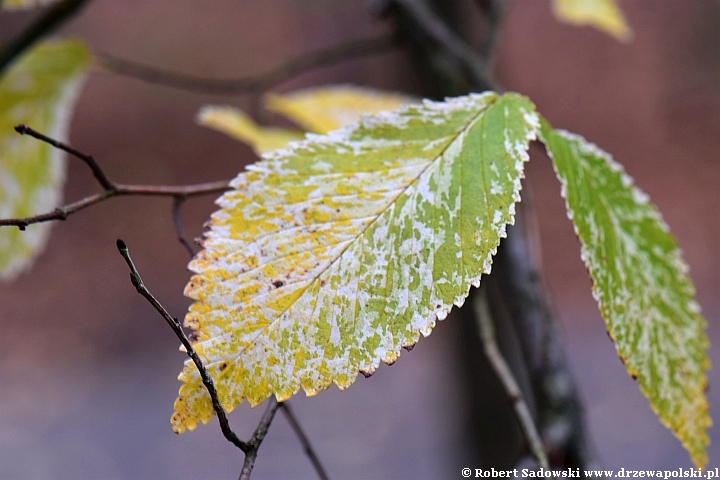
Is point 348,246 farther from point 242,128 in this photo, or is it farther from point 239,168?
point 239,168

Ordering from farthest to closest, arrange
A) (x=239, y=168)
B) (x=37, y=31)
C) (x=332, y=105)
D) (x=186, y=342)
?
(x=239, y=168) < (x=332, y=105) < (x=37, y=31) < (x=186, y=342)

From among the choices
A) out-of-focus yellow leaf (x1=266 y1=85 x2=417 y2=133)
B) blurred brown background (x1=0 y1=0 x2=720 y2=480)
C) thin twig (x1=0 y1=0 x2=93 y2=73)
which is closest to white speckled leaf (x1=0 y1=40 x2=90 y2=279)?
thin twig (x1=0 y1=0 x2=93 y2=73)

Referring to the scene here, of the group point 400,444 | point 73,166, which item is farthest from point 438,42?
point 73,166

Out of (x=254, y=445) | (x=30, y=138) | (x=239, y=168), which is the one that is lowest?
(x=254, y=445)

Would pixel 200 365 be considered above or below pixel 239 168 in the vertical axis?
below

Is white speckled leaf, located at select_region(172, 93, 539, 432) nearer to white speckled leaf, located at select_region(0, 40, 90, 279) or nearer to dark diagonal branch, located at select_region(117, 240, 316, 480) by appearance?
dark diagonal branch, located at select_region(117, 240, 316, 480)

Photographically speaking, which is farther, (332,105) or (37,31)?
(332,105)

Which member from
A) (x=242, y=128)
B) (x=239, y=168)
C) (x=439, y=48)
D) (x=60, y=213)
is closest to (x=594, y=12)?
(x=439, y=48)

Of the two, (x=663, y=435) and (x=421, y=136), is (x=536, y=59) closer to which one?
(x=663, y=435)

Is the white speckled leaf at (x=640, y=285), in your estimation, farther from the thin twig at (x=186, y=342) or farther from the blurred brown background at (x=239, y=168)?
the blurred brown background at (x=239, y=168)
